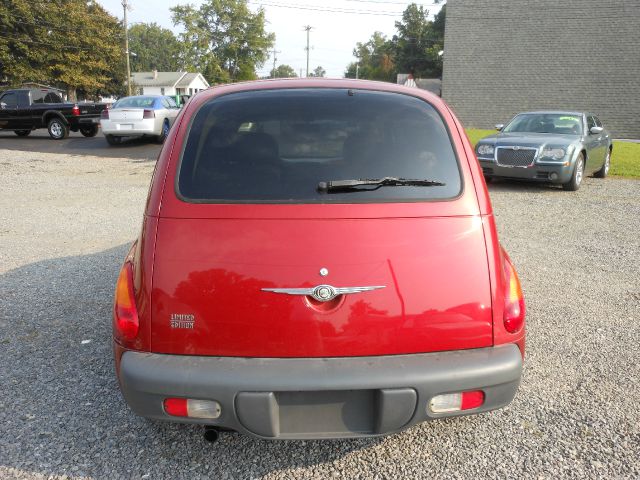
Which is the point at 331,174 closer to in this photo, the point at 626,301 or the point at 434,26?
the point at 626,301

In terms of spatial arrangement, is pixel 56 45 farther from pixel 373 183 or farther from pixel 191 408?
pixel 191 408

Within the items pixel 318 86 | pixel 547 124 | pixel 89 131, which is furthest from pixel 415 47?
pixel 318 86

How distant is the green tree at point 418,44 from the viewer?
69037mm

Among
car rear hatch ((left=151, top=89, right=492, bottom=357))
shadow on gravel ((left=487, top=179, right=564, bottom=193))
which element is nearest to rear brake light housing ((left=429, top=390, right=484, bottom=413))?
car rear hatch ((left=151, top=89, right=492, bottom=357))

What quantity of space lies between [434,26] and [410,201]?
75.3 metres

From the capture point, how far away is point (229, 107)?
2.47 meters

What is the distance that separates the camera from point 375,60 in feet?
325

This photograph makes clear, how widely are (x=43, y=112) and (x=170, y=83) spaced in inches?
2436

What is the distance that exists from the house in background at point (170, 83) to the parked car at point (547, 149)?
7109 centimetres

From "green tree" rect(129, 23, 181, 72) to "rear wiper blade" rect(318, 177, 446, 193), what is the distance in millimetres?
117985

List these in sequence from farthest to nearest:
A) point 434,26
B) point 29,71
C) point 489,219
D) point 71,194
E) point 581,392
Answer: point 434,26 → point 29,71 → point 71,194 → point 581,392 → point 489,219

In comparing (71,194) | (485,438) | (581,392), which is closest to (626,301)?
(581,392)

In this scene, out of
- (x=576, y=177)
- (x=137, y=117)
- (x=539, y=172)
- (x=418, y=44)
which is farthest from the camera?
(x=418, y=44)

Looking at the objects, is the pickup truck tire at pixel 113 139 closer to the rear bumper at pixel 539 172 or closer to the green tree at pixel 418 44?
the rear bumper at pixel 539 172
